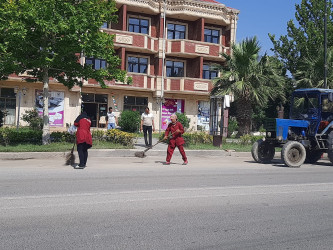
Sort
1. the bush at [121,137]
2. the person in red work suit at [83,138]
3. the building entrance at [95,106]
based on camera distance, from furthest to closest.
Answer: the building entrance at [95,106], the bush at [121,137], the person in red work suit at [83,138]

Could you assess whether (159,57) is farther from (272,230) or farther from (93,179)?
(272,230)

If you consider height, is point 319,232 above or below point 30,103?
below

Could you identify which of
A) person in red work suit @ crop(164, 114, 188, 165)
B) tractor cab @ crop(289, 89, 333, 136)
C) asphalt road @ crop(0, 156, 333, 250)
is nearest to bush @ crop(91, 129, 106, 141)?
person in red work suit @ crop(164, 114, 188, 165)

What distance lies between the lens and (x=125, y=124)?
25.5m

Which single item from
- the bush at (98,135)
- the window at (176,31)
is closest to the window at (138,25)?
the window at (176,31)

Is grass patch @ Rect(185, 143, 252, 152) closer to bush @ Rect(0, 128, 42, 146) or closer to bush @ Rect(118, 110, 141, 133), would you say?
bush @ Rect(0, 128, 42, 146)

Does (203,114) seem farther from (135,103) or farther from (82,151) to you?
(82,151)

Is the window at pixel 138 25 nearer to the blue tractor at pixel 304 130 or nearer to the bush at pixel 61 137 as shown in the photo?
the bush at pixel 61 137

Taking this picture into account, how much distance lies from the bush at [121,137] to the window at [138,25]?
51.1 ft

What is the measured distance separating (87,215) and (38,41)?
1057 cm

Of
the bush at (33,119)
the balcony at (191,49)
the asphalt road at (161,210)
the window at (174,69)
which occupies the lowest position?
the asphalt road at (161,210)

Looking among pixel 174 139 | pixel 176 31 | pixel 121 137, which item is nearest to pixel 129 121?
pixel 121 137

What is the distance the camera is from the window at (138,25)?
2954 centimetres

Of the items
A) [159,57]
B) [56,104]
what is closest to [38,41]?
[56,104]
